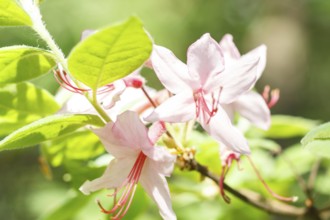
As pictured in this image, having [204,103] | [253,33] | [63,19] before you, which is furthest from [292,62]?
[204,103]

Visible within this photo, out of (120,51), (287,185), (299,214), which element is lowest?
(287,185)

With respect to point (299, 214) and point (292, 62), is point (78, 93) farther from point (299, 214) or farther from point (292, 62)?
point (292, 62)

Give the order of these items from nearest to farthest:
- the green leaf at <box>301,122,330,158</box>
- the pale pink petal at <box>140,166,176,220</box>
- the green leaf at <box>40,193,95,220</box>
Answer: the green leaf at <box>301,122,330,158</box> → the pale pink petal at <box>140,166,176,220</box> → the green leaf at <box>40,193,95,220</box>

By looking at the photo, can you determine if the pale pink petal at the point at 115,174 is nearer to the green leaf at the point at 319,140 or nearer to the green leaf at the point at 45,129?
the green leaf at the point at 45,129

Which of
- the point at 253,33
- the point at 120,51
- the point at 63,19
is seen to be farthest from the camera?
the point at 253,33

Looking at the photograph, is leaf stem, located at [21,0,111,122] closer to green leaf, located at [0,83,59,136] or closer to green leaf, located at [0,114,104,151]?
green leaf, located at [0,114,104,151]

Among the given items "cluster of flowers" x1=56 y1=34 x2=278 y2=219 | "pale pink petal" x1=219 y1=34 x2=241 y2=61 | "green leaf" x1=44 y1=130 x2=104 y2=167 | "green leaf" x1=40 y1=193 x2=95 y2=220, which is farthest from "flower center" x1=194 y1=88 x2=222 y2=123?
"green leaf" x1=40 y1=193 x2=95 y2=220

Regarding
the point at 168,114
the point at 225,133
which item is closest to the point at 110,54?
the point at 168,114
